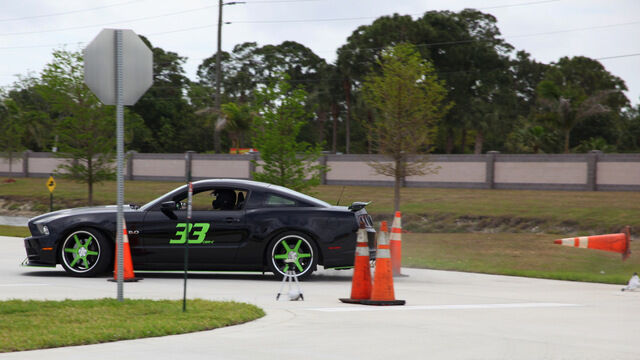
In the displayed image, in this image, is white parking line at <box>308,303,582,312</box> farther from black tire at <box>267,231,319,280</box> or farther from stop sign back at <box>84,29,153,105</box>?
stop sign back at <box>84,29,153,105</box>

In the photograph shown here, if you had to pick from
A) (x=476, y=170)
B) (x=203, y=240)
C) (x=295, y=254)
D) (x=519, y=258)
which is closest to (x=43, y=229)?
(x=203, y=240)

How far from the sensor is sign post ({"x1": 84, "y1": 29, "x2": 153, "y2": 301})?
317 inches

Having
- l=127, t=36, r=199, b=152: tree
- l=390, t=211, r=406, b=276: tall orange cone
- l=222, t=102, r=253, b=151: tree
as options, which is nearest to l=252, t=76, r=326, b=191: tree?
l=390, t=211, r=406, b=276: tall orange cone

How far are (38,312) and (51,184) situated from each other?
80.1 feet

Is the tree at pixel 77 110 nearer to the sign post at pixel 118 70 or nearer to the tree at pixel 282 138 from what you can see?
the tree at pixel 282 138

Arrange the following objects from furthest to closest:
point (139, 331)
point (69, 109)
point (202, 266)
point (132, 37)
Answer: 1. point (69, 109)
2. point (202, 266)
3. point (132, 37)
4. point (139, 331)

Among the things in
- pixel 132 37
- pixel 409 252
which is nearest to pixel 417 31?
pixel 409 252

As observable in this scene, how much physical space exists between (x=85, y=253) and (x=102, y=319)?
4.46 metres

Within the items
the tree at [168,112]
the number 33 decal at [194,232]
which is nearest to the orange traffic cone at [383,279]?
the number 33 decal at [194,232]

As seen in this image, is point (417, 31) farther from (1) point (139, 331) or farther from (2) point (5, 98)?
(1) point (139, 331)

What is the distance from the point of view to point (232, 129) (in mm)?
52469

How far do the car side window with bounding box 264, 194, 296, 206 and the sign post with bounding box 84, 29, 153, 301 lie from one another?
149 inches

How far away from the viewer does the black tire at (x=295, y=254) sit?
11.4 m

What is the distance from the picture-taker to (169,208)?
37.2 feet
